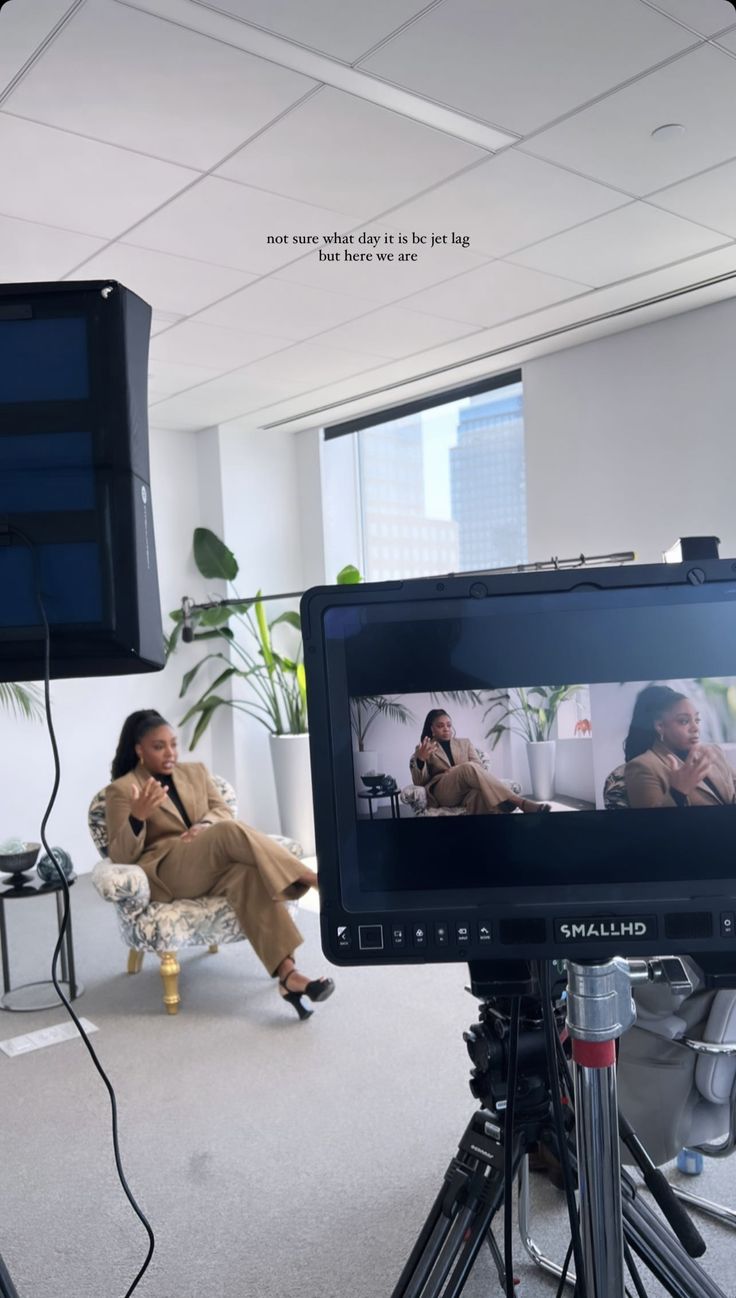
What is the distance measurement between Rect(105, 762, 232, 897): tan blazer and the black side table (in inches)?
9.2

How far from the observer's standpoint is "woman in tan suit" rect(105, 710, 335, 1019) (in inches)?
138

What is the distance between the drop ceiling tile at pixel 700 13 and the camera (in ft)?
7.06

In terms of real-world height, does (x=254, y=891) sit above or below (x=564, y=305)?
below

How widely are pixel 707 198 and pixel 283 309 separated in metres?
1.62

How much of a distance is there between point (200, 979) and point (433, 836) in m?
Answer: 3.26

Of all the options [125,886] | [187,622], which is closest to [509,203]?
[125,886]

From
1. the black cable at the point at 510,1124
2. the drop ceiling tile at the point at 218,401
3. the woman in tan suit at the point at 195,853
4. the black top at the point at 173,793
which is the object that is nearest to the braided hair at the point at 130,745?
the woman in tan suit at the point at 195,853

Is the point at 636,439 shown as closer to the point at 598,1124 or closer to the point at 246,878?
the point at 246,878

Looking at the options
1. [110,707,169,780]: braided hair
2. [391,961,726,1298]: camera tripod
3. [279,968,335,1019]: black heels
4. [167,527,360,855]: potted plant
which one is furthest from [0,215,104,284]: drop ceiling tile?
A: [391,961,726,1298]: camera tripod

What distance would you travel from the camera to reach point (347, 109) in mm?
2535

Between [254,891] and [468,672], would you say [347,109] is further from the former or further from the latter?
[254,891]

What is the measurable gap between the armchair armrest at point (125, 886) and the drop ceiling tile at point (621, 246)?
2.56 metres

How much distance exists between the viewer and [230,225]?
3.18 metres

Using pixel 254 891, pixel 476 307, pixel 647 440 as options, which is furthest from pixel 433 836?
pixel 647 440
